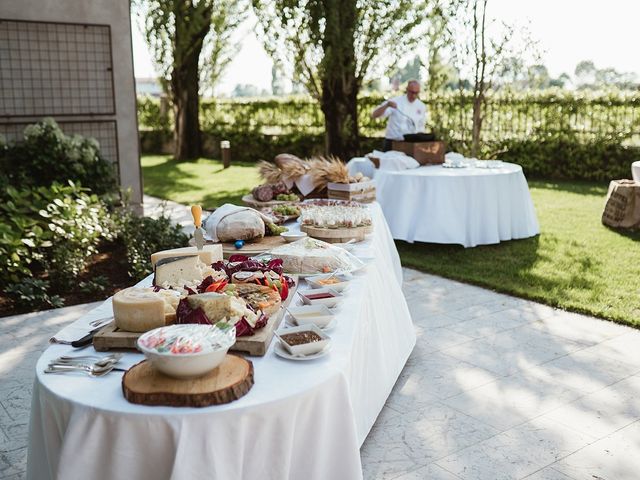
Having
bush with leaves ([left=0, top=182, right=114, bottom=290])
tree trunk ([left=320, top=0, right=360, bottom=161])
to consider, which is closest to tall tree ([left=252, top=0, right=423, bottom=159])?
tree trunk ([left=320, top=0, right=360, bottom=161])

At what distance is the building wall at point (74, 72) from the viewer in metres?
7.90

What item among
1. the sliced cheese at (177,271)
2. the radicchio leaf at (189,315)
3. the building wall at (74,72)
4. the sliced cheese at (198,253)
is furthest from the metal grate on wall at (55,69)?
the radicchio leaf at (189,315)

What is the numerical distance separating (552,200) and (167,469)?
362 inches

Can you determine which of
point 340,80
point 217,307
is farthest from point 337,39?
point 217,307

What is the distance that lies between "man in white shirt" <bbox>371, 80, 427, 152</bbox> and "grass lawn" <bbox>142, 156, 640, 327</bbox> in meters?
1.84

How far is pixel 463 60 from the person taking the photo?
10.9 metres

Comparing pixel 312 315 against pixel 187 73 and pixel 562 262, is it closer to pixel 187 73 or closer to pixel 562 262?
pixel 562 262

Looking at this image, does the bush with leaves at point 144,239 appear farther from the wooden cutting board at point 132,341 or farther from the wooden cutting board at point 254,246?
the wooden cutting board at point 132,341

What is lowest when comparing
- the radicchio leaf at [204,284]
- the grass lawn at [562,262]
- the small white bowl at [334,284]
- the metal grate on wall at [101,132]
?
the grass lawn at [562,262]

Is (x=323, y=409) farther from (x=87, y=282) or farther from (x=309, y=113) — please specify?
(x=309, y=113)

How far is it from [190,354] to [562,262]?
536cm

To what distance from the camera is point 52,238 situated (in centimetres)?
568

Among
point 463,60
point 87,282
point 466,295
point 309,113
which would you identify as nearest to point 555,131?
point 463,60

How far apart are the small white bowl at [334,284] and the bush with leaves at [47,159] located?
4.95m
